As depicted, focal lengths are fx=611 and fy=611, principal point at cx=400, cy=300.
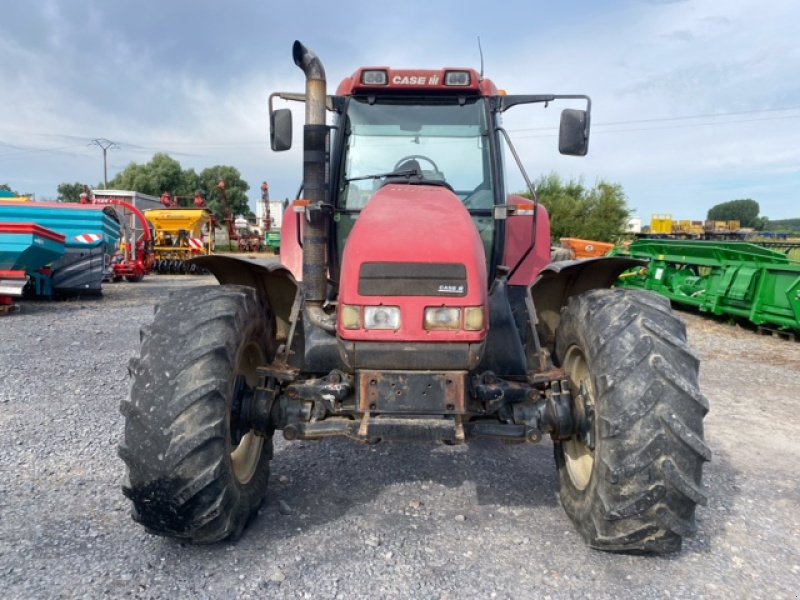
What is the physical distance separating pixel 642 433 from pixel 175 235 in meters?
19.9

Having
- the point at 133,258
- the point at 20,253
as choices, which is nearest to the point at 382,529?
the point at 20,253

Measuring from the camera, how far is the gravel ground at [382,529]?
8.36ft

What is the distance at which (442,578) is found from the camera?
8.54 feet

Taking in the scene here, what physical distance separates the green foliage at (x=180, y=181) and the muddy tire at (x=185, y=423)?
2003 inches

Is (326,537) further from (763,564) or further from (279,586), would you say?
(763,564)

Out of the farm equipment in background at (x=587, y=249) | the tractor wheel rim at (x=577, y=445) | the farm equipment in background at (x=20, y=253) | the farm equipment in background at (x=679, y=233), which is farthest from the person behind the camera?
the farm equipment in background at (x=679, y=233)

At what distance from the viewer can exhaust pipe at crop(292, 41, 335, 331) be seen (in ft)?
10.6

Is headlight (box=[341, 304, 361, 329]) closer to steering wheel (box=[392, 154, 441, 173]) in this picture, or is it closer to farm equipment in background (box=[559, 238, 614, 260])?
steering wheel (box=[392, 154, 441, 173])

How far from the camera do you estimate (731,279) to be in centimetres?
974

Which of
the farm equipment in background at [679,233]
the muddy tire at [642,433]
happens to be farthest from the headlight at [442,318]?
the farm equipment in background at [679,233]

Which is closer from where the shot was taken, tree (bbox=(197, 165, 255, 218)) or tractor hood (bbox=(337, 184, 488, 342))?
tractor hood (bbox=(337, 184, 488, 342))

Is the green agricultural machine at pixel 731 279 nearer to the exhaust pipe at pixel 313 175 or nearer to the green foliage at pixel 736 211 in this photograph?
the exhaust pipe at pixel 313 175

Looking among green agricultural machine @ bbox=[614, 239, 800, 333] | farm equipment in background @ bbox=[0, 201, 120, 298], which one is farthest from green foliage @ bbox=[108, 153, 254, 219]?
green agricultural machine @ bbox=[614, 239, 800, 333]

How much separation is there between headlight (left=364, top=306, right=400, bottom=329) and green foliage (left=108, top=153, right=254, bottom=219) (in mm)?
51090
